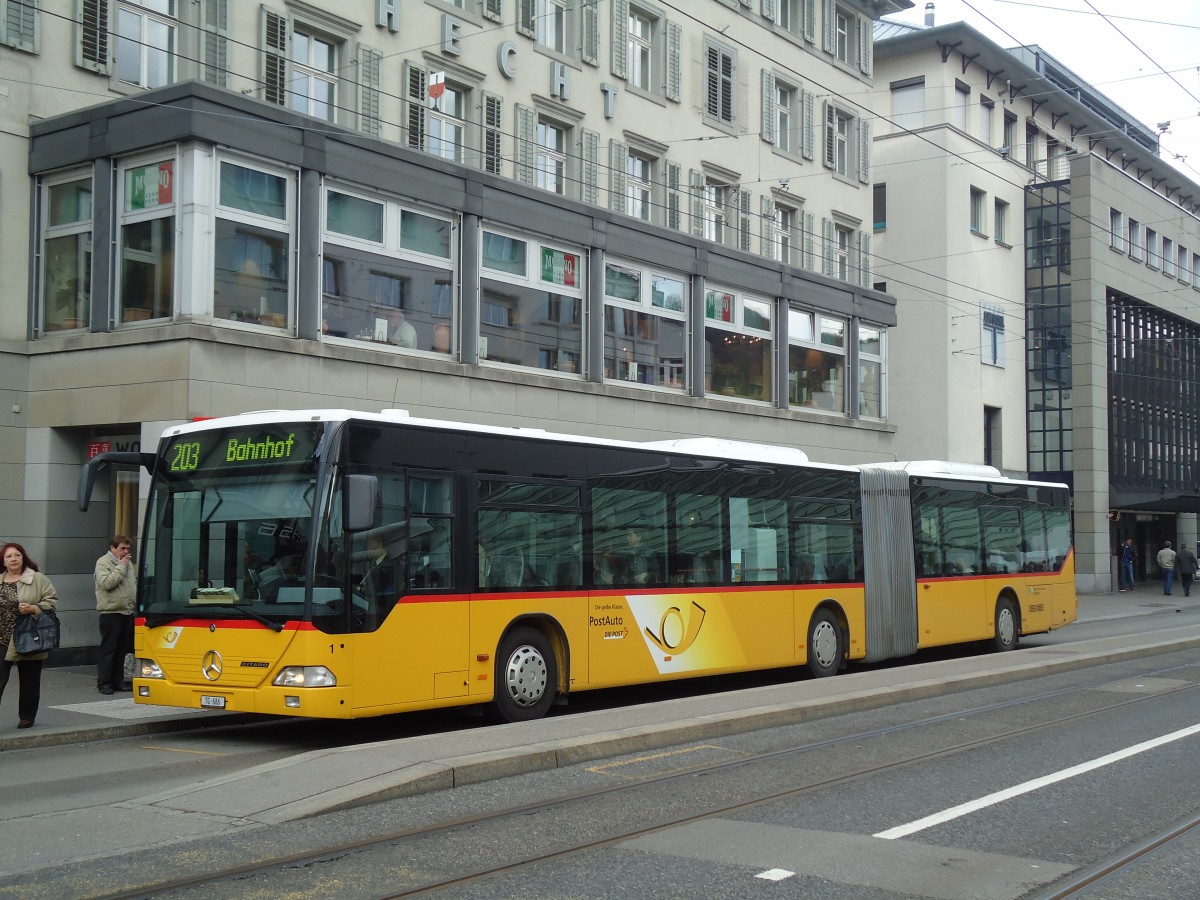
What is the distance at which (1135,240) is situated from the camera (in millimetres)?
47656

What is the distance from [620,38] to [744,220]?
5.31 meters

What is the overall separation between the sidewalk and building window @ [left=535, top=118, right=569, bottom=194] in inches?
472

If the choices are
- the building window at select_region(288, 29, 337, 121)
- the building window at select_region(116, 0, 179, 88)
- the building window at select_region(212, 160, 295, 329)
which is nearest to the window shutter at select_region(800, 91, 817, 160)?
the building window at select_region(288, 29, 337, 121)

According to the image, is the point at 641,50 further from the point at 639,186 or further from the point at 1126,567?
the point at 1126,567

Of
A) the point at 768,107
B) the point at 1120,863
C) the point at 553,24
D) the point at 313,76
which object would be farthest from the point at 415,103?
the point at 1120,863

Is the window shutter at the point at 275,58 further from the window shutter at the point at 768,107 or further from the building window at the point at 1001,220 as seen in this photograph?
the building window at the point at 1001,220

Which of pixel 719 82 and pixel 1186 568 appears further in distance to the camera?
pixel 1186 568

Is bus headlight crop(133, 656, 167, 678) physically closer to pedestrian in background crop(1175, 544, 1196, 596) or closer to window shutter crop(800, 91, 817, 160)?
window shutter crop(800, 91, 817, 160)

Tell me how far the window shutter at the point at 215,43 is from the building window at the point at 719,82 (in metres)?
12.5

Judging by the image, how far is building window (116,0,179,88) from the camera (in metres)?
18.3

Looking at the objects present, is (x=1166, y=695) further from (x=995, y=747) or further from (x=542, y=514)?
(x=542, y=514)

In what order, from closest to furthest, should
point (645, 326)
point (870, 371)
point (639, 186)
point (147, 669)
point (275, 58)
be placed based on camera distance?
point (147, 669)
point (275, 58)
point (645, 326)
point (639, 186)
point (870, 371)

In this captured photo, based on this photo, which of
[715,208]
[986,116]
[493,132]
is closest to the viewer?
[493,132]

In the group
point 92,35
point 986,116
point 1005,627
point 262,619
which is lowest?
point 1005,627
